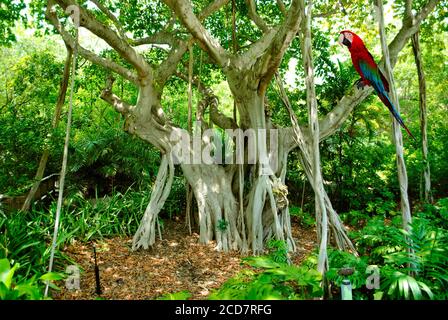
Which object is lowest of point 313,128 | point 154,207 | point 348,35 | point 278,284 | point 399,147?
point 278,284

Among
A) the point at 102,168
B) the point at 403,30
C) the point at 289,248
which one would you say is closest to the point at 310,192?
the point at 289,248

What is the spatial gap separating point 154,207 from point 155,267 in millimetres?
861

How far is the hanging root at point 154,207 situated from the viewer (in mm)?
3977

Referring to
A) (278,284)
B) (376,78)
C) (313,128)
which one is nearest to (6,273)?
(278,284)

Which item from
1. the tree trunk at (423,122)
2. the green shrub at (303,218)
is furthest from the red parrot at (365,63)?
the green shrub at (303,218)

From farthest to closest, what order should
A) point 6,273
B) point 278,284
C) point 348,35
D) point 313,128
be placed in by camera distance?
point 348,35, point 313,128, point 278,284, point 6,273

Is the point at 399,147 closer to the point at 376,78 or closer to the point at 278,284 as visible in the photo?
the point at 376,78

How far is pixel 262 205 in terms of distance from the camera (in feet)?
13.3

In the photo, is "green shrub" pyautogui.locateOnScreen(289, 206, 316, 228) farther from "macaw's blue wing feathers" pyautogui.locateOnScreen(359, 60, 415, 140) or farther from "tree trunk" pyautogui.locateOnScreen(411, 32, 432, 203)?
"macaw's blue wing feathers" pyautogui.locateOnScreen(359, 60, 415, 140)

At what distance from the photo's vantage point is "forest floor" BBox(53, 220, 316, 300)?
9.92ft

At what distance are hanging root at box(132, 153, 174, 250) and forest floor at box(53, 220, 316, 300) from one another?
0.40 feet

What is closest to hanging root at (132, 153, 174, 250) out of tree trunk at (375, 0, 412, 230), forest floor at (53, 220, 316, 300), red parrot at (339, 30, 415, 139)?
forest floor at (53, 220, 316, 300)

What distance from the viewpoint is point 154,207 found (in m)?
4.20
